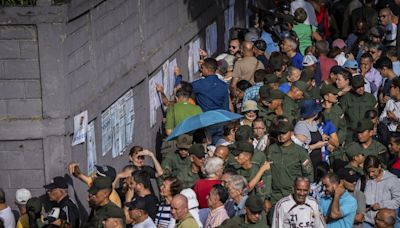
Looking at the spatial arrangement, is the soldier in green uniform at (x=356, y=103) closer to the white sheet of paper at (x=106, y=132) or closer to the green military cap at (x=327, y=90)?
the green military cap at (x=327, y=90)

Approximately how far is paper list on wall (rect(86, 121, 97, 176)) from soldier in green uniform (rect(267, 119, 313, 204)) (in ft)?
6.97

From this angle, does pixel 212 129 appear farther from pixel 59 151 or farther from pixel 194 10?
pixel 194 10

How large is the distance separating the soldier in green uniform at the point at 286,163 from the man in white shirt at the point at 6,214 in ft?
10.3

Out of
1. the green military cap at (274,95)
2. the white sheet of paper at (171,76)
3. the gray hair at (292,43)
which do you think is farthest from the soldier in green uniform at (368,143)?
the gray hair at (292,43)

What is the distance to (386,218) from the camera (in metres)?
12.6

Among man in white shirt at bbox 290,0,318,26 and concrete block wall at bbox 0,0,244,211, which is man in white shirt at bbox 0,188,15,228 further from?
man in white shirt at bbox 290,0,318,26

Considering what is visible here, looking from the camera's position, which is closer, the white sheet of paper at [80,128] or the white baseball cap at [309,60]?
the white sheet of paper at [80,128]

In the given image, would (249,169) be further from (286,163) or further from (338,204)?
(338,204)

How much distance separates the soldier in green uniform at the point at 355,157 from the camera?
14474 millimetres

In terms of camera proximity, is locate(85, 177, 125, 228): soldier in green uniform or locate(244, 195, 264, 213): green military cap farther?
locate(85, 177, 125, 228): soldier in green uniform

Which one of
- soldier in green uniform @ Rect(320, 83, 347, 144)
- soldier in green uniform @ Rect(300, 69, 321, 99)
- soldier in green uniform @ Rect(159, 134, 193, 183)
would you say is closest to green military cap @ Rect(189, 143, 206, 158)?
soldier in green uniform @ Rect(159, 134, 193, 183)

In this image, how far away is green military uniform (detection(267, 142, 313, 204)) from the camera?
13.9 m

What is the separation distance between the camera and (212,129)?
1577cm

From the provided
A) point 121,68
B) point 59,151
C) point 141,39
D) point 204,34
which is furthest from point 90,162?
point 204,34
